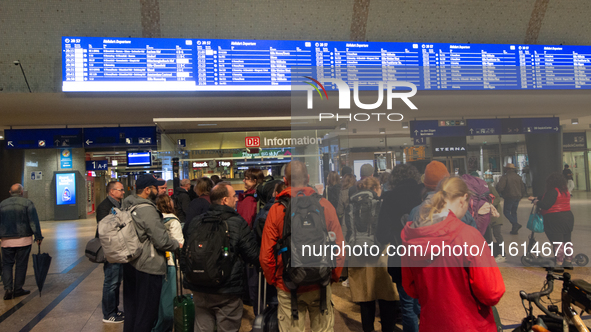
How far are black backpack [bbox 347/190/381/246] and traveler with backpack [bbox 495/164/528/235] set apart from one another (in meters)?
0.73

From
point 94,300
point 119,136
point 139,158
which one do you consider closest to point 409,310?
point 94,300

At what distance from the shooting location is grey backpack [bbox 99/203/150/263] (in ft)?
9.77

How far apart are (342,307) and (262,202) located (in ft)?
5.01

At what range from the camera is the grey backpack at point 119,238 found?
9.77ft

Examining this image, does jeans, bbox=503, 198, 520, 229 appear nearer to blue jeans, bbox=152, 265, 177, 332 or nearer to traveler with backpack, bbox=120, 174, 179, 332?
traveler with backpack, bbox=120, 174, 179, 332

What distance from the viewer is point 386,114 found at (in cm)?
211

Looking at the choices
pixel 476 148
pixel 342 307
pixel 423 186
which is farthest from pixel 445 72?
pixel 342 307

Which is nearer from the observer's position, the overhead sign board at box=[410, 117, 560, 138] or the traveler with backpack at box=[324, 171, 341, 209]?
the traveler with backpack at box=[324, 171, 341, 209]

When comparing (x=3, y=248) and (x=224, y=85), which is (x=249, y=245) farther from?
(x=3, y=248)

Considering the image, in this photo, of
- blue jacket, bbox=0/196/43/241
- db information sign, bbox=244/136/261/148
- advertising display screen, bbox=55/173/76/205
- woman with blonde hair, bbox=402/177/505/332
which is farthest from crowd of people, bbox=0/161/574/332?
advertising display screen, bbox=55/173/76/205

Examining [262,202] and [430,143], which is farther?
[262,202]

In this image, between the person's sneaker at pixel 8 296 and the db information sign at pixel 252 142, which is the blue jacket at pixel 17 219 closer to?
the person's sneaker at pixel 8 296

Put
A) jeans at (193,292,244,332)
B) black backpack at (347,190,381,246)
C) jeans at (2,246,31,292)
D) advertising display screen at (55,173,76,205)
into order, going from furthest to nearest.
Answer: advertising display screen at (55,173,76,205) < jeans at (2,246,31,292) < jeans at (193,292,244,332) < black backpack at (347,190,381,246)

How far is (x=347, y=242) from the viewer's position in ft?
7.41
